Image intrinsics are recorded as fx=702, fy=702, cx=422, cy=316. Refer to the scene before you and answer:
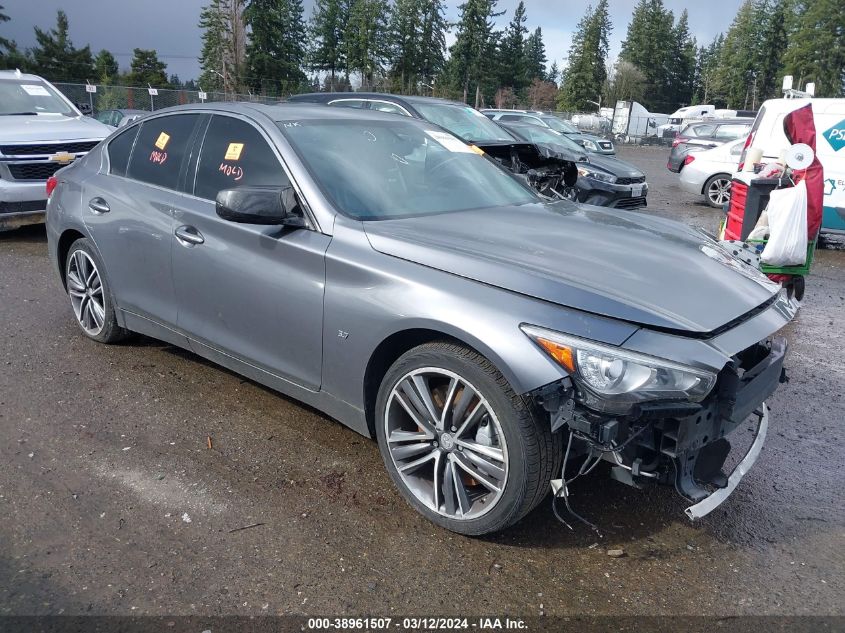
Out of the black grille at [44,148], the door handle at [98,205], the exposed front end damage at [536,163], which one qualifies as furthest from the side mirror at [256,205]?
the black grille at [44,148]

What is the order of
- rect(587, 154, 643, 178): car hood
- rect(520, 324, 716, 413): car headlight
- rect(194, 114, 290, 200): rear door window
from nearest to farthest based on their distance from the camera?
rect(520, 324, 716, 413): car headlight
rect(194, 114, 290, 200): rear door window
rect(587, 154, 643, 178): car hood

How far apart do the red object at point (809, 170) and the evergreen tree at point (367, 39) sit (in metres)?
65.3

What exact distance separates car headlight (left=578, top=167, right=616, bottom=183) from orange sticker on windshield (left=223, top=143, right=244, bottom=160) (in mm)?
8061

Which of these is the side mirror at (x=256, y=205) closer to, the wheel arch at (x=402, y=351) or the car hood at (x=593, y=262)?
the car hood at (x=593, y=262)

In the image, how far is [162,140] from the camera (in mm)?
4449

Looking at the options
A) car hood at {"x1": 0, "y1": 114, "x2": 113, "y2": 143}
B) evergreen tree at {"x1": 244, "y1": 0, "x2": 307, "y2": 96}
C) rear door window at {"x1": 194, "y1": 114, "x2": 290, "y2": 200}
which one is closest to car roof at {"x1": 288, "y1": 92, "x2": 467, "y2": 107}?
car hood at {"x1": 0, "y1": 114, "x2": 113, "y2": 143}

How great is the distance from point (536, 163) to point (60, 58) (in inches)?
2385

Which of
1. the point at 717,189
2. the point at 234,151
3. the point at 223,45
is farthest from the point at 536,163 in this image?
the point at 223,45

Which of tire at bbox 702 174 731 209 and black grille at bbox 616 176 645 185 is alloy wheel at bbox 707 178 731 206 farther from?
black grille at bbox 616 176 645 185

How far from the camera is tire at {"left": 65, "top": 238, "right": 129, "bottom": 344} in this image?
187 inches

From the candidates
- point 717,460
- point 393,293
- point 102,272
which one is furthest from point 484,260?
point 102,272

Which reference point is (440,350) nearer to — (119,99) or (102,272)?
(102,272)

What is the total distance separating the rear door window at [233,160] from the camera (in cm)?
368

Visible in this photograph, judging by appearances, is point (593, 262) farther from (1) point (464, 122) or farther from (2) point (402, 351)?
(1) point (464, 122)
